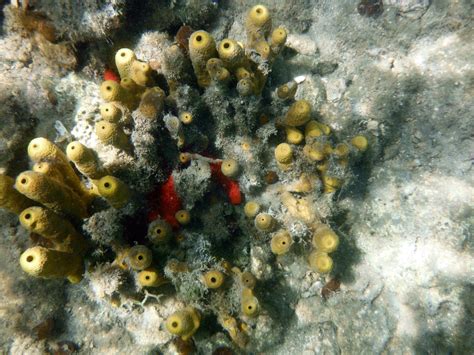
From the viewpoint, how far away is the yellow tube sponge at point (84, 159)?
103 inches

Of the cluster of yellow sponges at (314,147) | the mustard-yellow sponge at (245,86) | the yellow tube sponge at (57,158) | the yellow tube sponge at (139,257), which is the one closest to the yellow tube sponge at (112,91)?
the yellow tube sponge at (57,158)

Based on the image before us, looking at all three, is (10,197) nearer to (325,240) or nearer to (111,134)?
(111,134)

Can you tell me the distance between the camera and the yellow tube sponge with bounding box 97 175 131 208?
262cm

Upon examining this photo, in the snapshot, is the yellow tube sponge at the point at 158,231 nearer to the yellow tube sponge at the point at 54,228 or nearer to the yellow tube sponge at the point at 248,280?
the yellow tube sponge at the point at 54,228

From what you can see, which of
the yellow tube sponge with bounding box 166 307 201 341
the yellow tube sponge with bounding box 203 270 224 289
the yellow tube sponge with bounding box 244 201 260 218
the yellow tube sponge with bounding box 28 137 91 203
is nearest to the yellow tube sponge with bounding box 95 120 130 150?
the yellow tube sponge with bounding box 28 137 91 203

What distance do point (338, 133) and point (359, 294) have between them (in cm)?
197

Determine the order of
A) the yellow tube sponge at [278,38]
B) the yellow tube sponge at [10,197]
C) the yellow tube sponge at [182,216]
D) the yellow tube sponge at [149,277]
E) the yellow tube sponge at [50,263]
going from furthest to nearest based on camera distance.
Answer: the yellow tube sponge at [278,38] < the yellow tube sponge at [182,216] < the yellow tube sponge at [149,277] < the yellow tube sponge at [10,197] < the yellow tube sponge at [50,263]

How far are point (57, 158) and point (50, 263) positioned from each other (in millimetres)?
958

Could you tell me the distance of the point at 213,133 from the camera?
3.42 metres

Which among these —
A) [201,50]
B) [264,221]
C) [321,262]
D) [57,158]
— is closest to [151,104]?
[201,50]

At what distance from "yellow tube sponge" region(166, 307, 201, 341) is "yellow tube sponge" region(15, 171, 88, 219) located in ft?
4.28

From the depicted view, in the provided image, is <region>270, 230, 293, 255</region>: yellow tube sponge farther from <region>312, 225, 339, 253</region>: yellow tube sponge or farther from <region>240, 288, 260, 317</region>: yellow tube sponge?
<region>240, 288, 260, 317</region>: yellow tube sponge

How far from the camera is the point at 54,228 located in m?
2.61

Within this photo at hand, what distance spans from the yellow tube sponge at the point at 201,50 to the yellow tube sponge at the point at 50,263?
2.22 m
